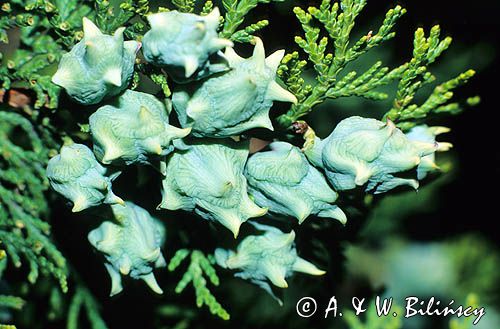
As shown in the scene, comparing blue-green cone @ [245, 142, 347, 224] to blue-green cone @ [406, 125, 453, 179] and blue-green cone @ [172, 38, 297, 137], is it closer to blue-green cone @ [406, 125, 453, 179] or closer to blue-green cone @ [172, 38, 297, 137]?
blue-green cone @ [172, 38, 297, 137]

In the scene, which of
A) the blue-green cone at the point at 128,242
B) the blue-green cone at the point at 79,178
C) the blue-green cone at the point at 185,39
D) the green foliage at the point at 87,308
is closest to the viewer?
the blue-green cone at the point at 185,39

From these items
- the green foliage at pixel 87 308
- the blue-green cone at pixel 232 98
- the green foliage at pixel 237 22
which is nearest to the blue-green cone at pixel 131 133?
the blue-green cone at pixel 232 98

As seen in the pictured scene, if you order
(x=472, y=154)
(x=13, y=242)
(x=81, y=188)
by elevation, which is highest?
(x=81, y=188)

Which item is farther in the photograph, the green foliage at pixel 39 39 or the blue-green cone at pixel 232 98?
the green foliage at pixel 39 39

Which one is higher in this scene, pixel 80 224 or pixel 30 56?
pixel 30 56

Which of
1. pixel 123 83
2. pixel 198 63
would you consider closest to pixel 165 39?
pixel 198 63

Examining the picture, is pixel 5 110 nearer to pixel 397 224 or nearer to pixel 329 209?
pixel 329 209

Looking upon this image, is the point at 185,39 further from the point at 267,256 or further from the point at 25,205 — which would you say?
the point at 25,205

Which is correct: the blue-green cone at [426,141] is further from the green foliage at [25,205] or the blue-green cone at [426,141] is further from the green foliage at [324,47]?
the green foliage at [25,205]
